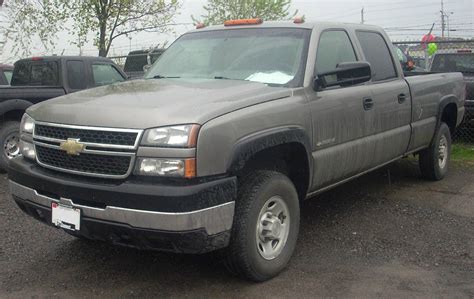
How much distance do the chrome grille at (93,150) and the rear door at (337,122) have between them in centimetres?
160

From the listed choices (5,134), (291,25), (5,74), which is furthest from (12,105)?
(291,25)

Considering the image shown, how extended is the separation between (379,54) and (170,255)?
9.87 ft

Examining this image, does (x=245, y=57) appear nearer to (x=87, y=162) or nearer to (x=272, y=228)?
(x=272, y=228)

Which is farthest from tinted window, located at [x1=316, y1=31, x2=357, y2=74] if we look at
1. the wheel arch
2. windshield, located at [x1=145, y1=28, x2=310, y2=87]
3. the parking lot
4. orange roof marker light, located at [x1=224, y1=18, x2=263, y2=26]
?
the parking lot

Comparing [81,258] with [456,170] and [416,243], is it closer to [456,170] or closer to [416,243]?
[416,243]

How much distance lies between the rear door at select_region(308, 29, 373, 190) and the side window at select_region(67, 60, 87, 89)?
16.1 ft

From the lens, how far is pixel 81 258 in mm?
4391

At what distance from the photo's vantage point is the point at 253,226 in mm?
3635

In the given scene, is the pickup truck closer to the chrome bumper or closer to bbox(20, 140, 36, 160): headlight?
bbox(20, 140, 36, 160): headlight

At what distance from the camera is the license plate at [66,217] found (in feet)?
11.4

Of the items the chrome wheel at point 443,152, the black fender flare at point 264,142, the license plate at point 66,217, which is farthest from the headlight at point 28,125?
the chrome wheel at point 443,152

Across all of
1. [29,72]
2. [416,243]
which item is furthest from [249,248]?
[29,72]

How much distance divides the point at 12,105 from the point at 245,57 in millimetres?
4373

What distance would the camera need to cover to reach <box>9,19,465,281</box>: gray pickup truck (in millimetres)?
3258
